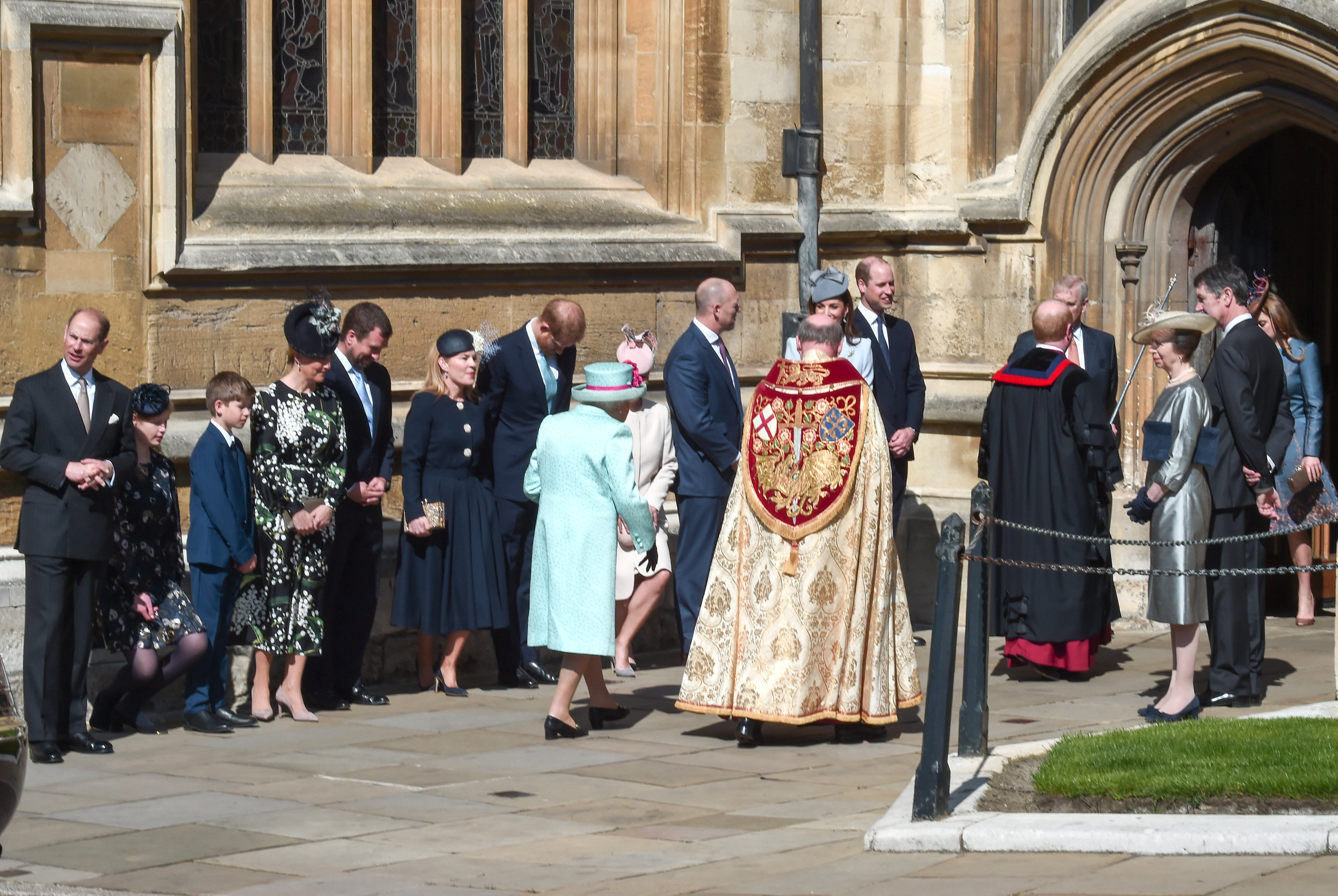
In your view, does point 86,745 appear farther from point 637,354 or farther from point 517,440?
point 637,354

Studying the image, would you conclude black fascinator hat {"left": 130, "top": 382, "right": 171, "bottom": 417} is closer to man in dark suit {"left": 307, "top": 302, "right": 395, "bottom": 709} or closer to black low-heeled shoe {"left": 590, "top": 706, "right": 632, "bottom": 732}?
man in dark suit {"left": 307, "top": 302, "right": 395, "bottom": 709}

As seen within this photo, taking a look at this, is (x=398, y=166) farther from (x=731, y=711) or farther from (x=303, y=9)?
(x=731, y=711)

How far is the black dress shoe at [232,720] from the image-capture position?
890 centimetres

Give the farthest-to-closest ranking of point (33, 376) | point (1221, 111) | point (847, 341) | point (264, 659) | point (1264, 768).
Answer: point (1221, 111)
point (847, 341)
point (264, 659)
point (33, 376)
point (1264, 768)

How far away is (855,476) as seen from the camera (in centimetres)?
829

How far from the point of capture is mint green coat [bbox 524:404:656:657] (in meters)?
8.41

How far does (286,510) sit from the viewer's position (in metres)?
9.01

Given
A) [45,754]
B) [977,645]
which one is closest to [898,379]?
[977,645]

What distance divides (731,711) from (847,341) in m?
2.95

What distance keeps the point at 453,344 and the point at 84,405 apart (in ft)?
6.07

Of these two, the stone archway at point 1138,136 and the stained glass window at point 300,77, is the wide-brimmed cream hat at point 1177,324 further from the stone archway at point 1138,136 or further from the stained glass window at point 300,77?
the stained glass window at point 300,77

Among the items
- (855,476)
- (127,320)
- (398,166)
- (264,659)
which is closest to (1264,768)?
(855,476)

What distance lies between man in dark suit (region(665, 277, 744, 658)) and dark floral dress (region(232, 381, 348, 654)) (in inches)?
61.6

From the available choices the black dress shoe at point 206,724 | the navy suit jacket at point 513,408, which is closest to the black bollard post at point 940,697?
the black dress shoe at point 206,724
